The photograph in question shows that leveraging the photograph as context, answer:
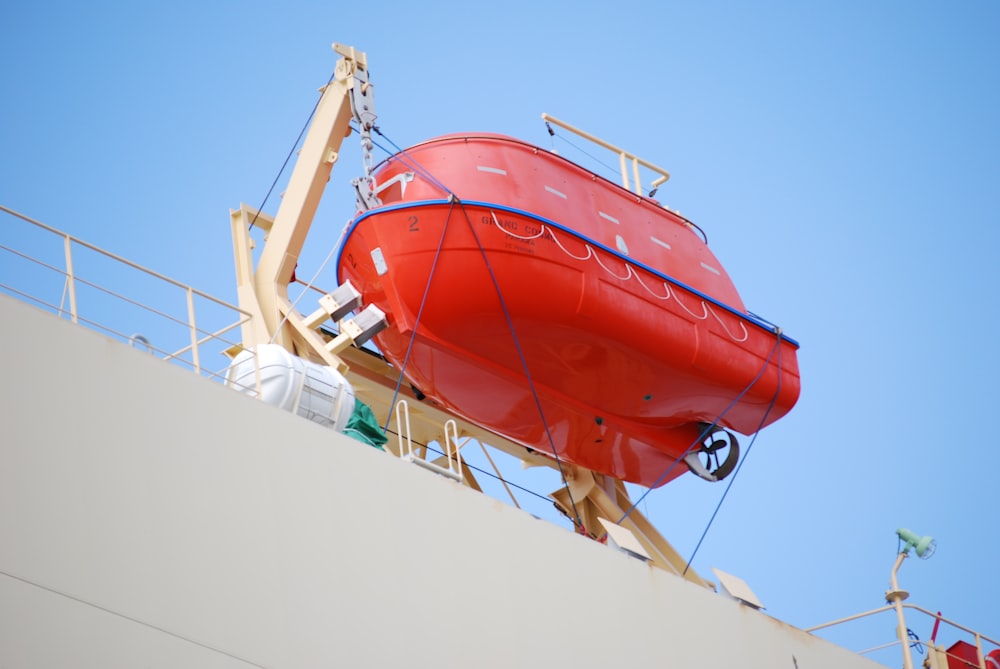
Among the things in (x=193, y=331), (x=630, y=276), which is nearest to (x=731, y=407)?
(x=630, y=276)

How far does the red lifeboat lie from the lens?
9203 mm

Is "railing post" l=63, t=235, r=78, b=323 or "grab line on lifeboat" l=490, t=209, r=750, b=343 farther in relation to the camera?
"grab line on lifeboat" l=490, t=209, r=750, b=343

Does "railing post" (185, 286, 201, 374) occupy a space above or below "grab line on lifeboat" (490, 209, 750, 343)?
below

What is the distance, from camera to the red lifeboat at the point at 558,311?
30.2 feet

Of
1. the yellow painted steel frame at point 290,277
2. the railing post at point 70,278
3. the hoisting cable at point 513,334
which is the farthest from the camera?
the yellow painted steel frame at point 290,277

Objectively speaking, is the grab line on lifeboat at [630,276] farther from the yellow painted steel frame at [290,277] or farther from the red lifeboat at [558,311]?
the yellow painted steel frame at [290,277]

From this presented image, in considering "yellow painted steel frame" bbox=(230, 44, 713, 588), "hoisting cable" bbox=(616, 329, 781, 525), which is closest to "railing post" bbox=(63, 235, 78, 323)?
"yellow painted steel frame" bbox=(230, 44, 713, 588)

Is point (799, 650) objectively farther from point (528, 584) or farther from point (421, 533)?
point (421, 533)

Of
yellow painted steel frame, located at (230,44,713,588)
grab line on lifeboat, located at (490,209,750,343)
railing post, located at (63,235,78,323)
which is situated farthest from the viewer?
yellow painted steel frame, located at (230,44,713,588)

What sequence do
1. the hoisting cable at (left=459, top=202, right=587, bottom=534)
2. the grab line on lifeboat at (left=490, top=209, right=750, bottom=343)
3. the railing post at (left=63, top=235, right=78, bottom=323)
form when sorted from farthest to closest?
the grab line on lifeboat at (left=490, top=209, right=750, bottom=343) → the hoisting cable at (left=459, top=202, right=587, bottom=534) → the railing post at (left=63, top=235, right=78, bottom=323)

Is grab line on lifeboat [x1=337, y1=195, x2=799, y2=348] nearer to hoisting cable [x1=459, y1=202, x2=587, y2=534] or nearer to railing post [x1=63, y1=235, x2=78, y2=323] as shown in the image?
hoisting cable [x1=459, y1=202, x2=587, y2=534]

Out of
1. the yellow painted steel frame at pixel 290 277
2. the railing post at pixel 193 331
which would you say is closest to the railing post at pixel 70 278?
the railing post at pixel 193 331

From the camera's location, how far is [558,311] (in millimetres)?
9375

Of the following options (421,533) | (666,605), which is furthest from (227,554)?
(666,605)
